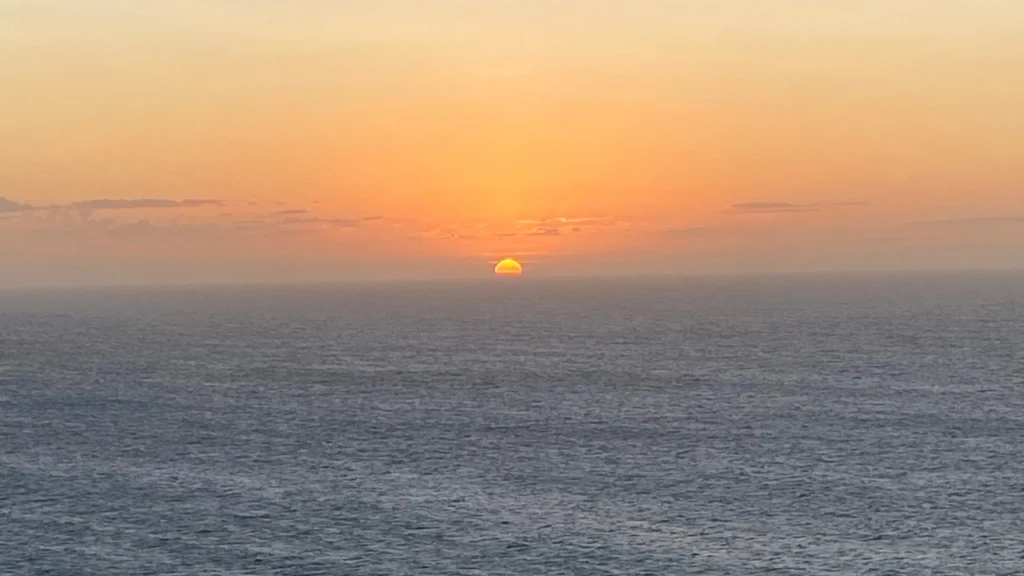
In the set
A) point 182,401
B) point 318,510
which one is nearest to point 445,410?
point 182,401

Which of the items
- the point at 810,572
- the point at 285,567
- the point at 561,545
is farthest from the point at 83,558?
the point at 810,572

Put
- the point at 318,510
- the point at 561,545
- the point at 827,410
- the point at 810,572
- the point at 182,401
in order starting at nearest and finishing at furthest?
the point at 810,572 → the point at 561,545 → the point at 318,510 → the point at 827,410 → the point at 182,401

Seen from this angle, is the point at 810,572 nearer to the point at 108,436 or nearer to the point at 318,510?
the point at 318,510

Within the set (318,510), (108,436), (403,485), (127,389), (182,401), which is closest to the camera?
(318,510)

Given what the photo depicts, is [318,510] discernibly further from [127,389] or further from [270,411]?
[127,389]

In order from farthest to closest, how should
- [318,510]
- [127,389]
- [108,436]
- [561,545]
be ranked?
[127,389], [108,436], [318,510], [561,545]

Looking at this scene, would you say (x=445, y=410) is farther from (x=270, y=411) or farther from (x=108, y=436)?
(x=108, y=436)

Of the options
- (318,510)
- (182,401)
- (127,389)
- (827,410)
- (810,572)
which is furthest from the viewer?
(127,389)

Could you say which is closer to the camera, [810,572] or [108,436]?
[810,572]

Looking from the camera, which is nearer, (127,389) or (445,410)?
(445,410)
